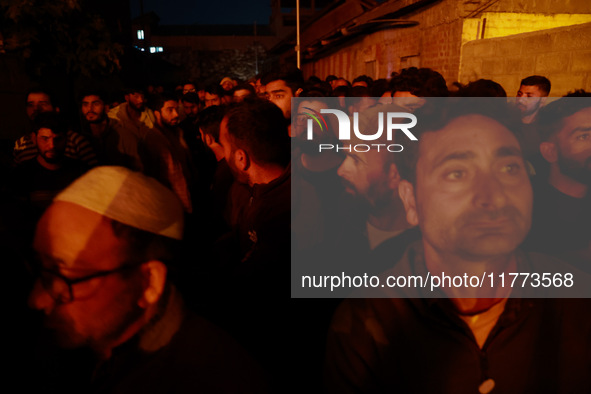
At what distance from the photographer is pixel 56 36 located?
7.89 metres

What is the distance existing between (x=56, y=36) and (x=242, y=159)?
7388 mm

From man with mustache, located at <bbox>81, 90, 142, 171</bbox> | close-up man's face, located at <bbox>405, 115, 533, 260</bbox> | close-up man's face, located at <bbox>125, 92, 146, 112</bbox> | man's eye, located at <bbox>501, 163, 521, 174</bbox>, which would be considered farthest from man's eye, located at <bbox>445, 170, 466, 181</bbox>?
close-up man's face, located at <bbox>125, 92, 146, 112</bbox>

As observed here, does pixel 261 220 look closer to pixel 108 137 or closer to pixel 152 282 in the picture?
pixel 152 282

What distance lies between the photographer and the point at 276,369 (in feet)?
8.00

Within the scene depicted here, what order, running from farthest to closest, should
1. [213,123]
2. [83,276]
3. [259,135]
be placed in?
[213,123]
[259,135]
[83,276]

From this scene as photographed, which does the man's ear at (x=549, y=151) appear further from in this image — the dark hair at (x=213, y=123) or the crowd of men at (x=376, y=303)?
the dark hair at (x=213, y=123)

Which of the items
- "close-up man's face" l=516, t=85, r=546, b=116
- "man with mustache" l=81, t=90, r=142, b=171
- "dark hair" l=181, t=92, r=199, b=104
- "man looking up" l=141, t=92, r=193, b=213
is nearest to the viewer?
"close-up man's face" l=516, t=85, r=546, b=116

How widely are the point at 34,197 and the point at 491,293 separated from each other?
330cm

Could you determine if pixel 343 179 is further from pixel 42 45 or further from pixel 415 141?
pixel 42 45

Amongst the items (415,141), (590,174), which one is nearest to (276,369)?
(415,141)

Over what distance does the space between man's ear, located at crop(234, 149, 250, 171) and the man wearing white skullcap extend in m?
1.21

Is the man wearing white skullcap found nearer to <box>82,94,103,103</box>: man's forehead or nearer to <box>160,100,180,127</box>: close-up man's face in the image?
<box>160,100,180,127</box>: close-up man's face

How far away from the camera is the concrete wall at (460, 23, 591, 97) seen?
4.89m

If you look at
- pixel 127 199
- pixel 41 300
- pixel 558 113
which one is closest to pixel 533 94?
pixel 558 113
